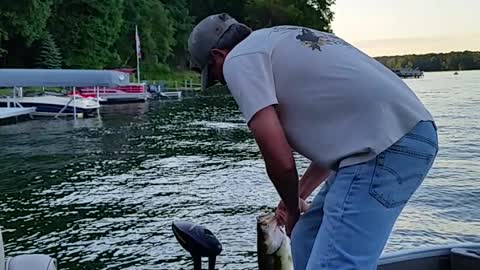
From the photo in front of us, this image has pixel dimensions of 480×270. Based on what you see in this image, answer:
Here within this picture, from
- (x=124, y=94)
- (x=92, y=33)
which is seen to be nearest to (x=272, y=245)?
(x=124, y=94)

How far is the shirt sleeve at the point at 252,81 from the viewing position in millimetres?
1933

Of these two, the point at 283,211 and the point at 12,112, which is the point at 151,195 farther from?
the point at 12,112

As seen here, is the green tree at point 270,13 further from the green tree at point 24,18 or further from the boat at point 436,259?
the boat at point 436,259

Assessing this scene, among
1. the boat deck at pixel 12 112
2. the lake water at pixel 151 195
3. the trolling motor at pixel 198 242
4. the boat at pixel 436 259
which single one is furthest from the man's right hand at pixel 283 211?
the boat deck at pixel 12 112

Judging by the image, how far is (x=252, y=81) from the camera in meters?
1.94

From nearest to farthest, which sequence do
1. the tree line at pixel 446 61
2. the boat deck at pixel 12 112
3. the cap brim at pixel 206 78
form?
the cap brim at pixel 206 78 → the boat deck at pixel 12 112 → the tree line at pixel 446 61

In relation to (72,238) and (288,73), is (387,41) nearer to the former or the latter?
(72,238)

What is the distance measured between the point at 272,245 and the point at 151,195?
7.76 metres

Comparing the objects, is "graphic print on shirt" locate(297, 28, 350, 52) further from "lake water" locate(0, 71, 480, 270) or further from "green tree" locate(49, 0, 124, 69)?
"green tree" locate(49, 0, 124, 69)

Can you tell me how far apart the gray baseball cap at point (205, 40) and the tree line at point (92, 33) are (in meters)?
31.0

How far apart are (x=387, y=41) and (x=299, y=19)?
42.9 ft

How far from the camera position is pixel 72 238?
7.41m

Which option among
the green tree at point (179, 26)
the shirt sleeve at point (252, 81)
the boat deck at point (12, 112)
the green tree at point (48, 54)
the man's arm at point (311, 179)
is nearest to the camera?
the shirt sleeve at point (252, 81)

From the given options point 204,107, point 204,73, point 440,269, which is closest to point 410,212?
point 440,269
